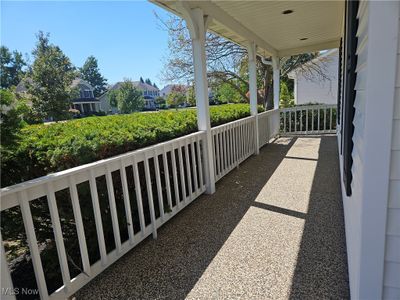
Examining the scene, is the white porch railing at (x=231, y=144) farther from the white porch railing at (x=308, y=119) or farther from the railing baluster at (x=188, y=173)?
the white porch railing at (x=308, y=119)

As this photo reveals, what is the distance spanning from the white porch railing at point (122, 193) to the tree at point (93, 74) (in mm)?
65000

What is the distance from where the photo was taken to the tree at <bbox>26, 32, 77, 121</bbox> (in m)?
18.4

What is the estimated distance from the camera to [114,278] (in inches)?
83.5

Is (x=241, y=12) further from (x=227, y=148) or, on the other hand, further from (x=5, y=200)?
(x=5, y=200)

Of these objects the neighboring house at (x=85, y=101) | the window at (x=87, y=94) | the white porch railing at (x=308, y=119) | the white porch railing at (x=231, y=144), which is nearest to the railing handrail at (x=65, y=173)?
the white porch railing at (x=231, y=144)

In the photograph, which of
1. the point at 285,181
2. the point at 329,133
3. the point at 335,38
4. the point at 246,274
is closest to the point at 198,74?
the point at 285,181

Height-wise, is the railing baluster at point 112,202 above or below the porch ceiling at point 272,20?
below

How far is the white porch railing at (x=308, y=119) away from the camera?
8352 millimetres

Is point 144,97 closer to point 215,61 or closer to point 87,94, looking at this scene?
point 87,94

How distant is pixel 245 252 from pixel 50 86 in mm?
21039

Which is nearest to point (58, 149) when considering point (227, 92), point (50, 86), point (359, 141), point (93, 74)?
point (359, 141)

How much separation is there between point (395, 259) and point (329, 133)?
7974 mm

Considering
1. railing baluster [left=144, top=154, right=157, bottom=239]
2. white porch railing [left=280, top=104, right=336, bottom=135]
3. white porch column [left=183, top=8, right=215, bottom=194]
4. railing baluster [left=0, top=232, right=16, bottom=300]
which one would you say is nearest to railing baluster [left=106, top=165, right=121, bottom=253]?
railing baluster [left=144, top=154, right=157, bottom=239]

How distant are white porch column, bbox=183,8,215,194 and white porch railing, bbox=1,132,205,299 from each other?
0.38 feet
